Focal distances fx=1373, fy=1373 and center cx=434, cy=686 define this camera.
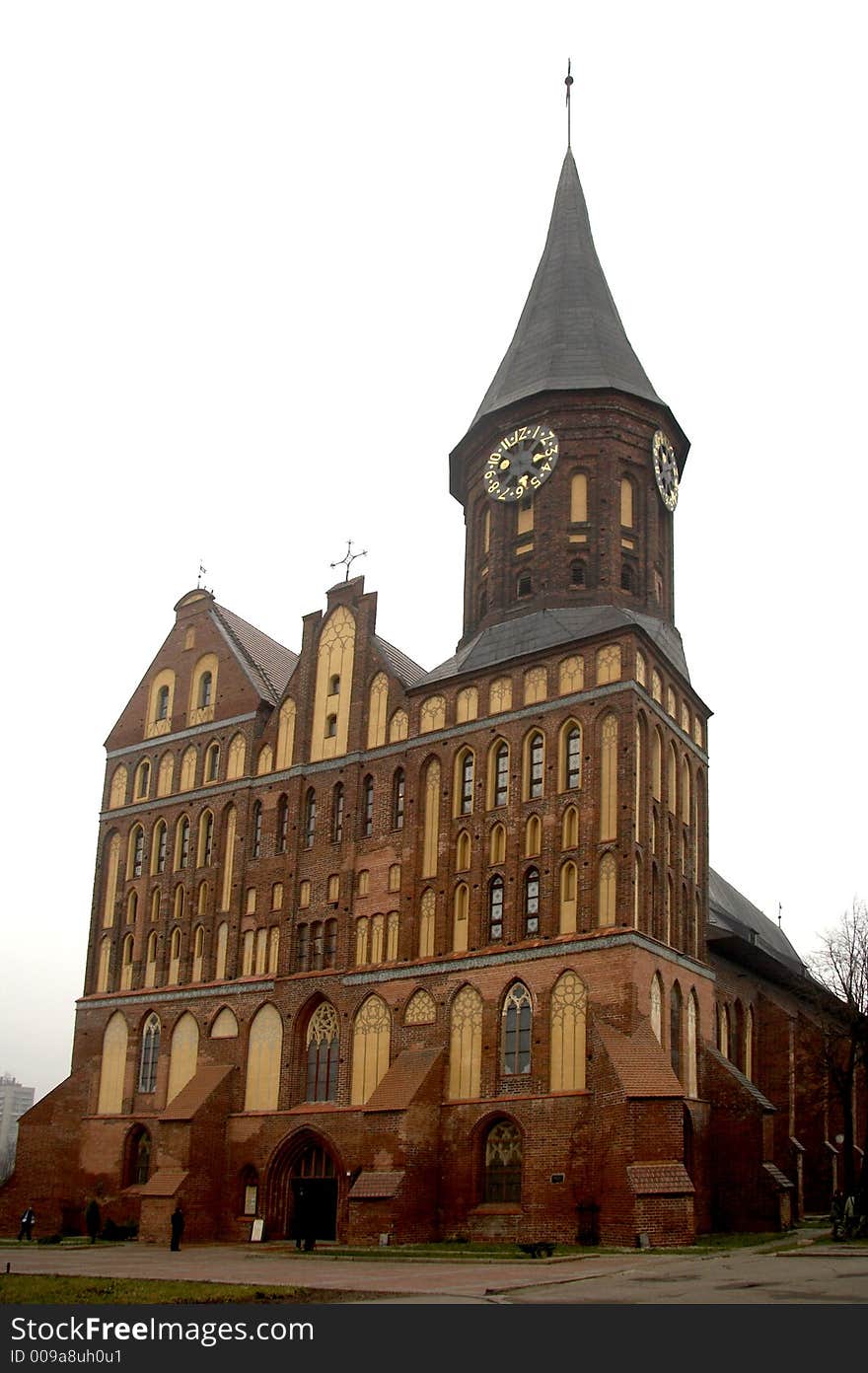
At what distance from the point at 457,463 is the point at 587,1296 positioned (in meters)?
33.0

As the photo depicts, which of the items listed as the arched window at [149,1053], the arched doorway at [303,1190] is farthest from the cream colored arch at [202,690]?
the arched doorway at [303,1190]

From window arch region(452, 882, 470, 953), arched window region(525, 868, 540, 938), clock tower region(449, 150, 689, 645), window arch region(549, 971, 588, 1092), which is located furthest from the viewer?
clock tower region(449, 150, 689, 645)

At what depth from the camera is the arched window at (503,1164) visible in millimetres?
34531

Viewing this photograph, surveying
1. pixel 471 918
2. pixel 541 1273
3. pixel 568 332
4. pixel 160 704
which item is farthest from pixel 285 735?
pixel 541 1273

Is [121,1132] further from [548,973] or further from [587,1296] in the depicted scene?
[587,1296]

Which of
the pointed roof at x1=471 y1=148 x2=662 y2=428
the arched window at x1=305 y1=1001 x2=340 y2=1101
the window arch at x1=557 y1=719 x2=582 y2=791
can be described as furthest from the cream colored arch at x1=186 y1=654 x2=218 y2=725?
the window arch at x1=557 y1=719 x2=582 y2=791

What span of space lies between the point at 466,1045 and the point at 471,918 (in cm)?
344

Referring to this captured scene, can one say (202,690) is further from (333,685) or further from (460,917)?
(460,917)

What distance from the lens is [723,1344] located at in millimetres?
13391

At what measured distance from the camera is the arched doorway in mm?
38844

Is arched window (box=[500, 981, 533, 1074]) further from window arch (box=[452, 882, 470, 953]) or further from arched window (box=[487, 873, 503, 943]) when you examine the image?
window arch (box=[452, 882, 470, 953])

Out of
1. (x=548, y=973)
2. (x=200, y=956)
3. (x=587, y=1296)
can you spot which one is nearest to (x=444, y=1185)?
(x=548, y=973)

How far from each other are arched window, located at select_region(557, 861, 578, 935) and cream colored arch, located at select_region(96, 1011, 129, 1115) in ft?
57.9

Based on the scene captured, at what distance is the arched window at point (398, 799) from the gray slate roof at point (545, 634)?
3042 millimetres
